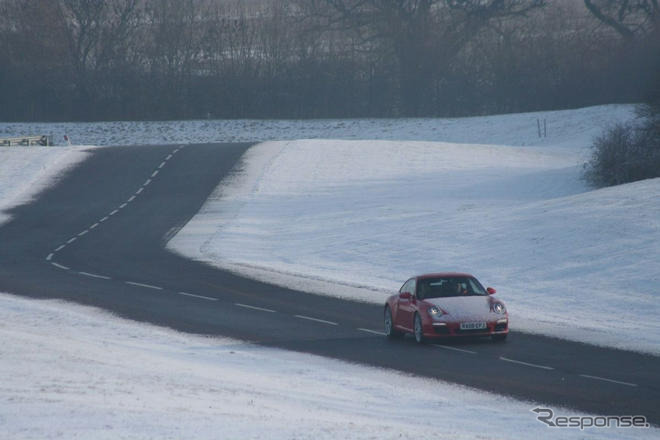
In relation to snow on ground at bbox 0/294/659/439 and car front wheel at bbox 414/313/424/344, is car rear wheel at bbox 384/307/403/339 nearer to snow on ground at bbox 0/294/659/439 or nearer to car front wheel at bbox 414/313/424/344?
car front wheel at bbox 414/313/424/344

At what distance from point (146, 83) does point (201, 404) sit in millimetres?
80813

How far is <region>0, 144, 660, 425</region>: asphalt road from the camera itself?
1352cm

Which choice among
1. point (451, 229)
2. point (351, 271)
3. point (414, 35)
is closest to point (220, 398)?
point (351, 271)

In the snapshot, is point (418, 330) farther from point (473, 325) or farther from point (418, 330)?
point (473, 325)

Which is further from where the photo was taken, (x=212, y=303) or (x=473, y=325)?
(x=212, y=303)

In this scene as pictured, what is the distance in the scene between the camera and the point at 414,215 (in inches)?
1524

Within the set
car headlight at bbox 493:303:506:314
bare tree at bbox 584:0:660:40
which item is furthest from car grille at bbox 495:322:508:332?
bare tree at bbox 584:0:660:40

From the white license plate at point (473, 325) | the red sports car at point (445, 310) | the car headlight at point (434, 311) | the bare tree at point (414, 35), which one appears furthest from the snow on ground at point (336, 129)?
the white license plate at point (473, 325)

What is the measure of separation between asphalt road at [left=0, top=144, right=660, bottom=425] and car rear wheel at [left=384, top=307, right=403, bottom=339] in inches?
10.1

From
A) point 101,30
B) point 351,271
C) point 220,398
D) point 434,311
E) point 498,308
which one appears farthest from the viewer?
point 101,30

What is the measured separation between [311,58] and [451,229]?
190 ft

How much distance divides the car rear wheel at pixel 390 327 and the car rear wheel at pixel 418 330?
2.71ft

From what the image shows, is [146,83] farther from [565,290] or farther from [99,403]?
[99,403]

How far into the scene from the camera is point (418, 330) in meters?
17.2
